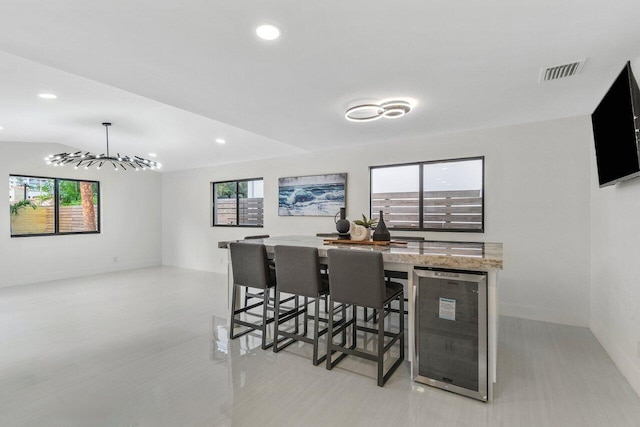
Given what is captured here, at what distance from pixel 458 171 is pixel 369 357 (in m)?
2.87

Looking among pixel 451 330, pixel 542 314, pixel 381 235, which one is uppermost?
pixel 381 235

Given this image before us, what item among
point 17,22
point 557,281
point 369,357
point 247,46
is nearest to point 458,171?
point 557,281

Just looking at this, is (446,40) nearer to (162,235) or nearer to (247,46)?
(247,46)

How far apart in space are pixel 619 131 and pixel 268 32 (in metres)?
2.61

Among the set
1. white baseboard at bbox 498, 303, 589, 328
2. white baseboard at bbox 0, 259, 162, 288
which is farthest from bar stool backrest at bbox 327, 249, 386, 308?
white baseboard at bbox 0, 259, 162, 288

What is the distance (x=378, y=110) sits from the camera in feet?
10.5

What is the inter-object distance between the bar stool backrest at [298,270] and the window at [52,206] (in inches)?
230

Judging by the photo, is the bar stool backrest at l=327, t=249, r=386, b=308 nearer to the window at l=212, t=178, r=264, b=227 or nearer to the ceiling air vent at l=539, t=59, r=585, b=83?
the ceiling air vent at l=539, t=59, r=585, b=83

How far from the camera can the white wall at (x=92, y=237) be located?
5492 mm

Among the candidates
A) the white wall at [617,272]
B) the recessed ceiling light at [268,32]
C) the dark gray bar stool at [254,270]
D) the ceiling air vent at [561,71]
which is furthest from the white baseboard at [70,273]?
the white wall at [617,272]

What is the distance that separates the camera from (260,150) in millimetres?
5547

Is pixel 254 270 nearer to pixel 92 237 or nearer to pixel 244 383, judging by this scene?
pixel 244 383

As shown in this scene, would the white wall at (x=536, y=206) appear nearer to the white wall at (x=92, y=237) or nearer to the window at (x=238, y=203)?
the window at (x=238, y=203)

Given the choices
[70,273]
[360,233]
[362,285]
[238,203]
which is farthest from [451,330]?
[70,273]
